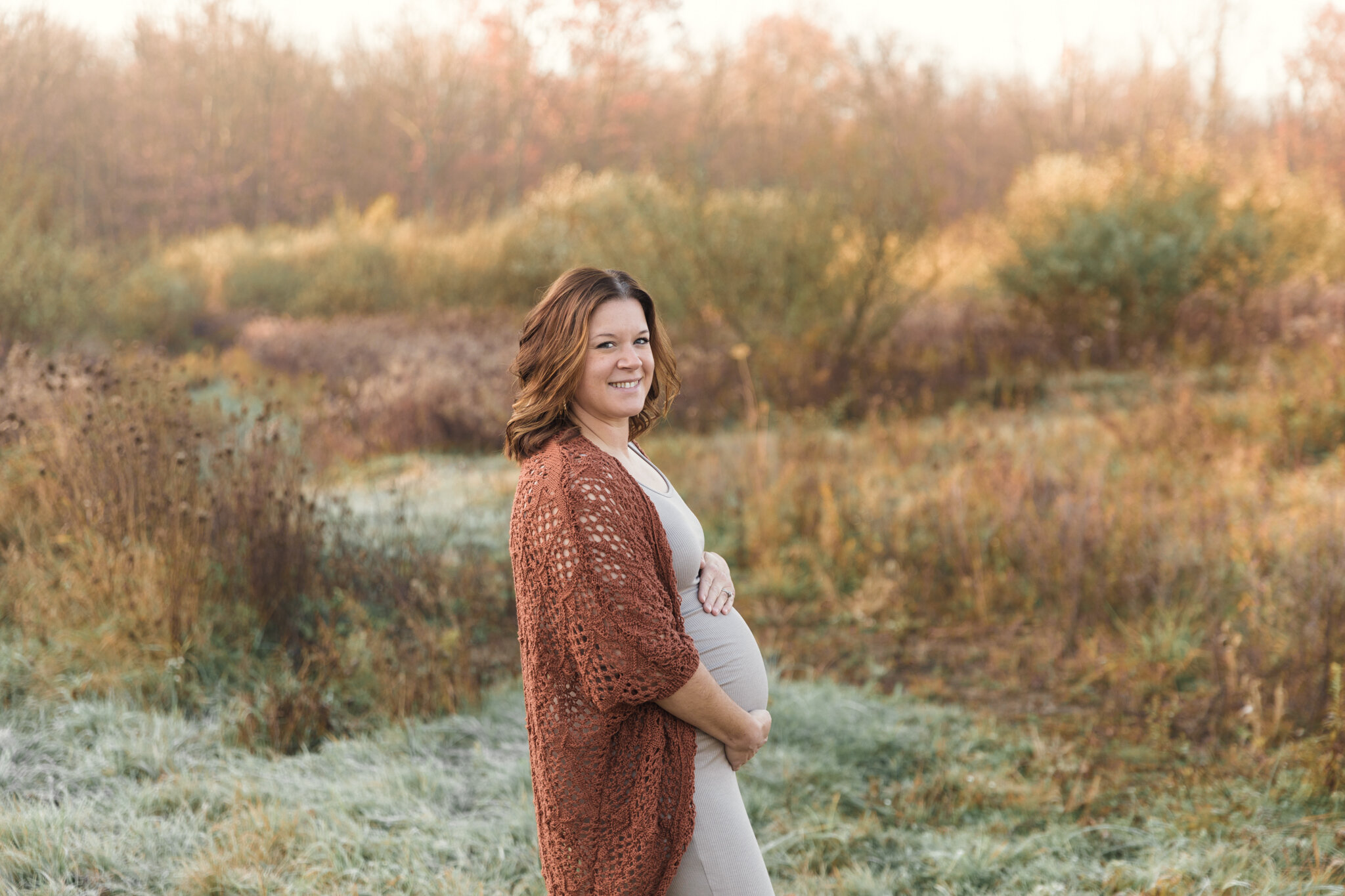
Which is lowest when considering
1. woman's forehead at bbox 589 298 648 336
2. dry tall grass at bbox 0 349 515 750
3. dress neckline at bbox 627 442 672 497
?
dry tall grass at bbox 0 349 515 750

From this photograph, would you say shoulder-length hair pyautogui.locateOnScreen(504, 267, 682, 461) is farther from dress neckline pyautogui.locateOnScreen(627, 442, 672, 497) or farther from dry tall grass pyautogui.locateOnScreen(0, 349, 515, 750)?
dry tall grass pyautogui.locateOnScreen(0, 349, 515, 750)

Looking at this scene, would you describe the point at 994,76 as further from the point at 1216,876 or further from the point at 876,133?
Result: the point at 1216,876

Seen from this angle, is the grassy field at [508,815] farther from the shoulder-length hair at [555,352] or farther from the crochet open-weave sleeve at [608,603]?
the shoulder-length hair at [555,352]

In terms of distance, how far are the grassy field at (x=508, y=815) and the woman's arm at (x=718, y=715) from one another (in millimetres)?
1323

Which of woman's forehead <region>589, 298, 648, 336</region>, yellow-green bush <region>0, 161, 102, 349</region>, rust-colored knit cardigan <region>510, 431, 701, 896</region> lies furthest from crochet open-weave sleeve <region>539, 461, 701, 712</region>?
yellow-green bush <region>0, 161, 102, 349</region>

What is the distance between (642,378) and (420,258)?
15926 millimetres

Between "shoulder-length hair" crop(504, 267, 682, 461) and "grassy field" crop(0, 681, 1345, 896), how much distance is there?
64.3 inches

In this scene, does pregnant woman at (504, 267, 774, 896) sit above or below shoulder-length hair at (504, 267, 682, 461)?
below

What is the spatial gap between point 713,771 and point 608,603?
1.48 ft

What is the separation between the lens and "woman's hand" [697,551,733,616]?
1.89 metres

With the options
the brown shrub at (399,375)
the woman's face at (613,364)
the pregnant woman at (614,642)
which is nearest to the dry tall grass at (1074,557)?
the brown shrub at (399,375)

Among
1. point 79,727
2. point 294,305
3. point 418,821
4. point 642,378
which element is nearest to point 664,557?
point 642,378

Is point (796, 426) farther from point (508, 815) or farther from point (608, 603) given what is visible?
point (608, 603)

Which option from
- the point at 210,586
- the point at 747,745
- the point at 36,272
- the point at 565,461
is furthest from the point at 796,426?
the point at 36,272
